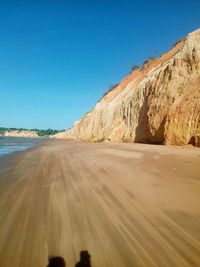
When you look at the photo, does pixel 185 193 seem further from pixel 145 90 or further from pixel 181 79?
pixel 145 90

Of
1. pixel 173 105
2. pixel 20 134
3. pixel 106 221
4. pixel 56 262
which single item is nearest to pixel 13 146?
pixel 173 105

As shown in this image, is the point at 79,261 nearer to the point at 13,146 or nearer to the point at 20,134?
the point at 13,146

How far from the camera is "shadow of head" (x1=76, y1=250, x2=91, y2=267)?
2676 mm

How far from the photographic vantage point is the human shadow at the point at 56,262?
2684 millimetres

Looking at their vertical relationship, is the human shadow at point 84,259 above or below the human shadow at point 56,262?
above

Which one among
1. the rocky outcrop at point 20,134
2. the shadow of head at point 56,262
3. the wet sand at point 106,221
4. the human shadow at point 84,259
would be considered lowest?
the shadow of head at point 56,262

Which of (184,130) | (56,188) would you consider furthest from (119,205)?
(184,130)

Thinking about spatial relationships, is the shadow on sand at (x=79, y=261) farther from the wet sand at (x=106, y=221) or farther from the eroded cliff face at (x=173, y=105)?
the eroded cliff face at (x=173, y=105)

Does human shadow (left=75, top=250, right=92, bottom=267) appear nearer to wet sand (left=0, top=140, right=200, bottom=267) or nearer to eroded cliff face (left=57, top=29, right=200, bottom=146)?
wet sand (left=0, top=140, right=200, bottom=267)

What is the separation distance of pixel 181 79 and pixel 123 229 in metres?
19.5

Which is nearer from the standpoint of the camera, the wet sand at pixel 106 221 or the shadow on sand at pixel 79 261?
the shadow on sand at pixel 79 261

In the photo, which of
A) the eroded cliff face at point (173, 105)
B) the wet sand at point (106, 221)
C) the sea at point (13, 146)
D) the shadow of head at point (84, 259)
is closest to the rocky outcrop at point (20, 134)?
the sea at point (13, 146)

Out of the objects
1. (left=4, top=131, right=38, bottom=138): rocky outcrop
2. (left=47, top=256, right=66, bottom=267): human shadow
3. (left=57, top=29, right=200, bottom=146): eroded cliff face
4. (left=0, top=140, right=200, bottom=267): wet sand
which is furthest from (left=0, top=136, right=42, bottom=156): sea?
(left=4, top=131, right=38, bottom=138): rocky outcrop

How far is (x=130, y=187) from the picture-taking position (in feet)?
19.1
